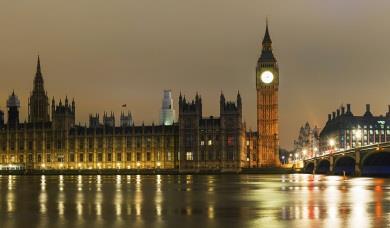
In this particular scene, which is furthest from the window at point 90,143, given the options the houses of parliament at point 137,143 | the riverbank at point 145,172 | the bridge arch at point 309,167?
the bridge arch at point 309,167

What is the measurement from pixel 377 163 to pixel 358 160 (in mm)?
41086

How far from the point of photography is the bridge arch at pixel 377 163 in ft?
424

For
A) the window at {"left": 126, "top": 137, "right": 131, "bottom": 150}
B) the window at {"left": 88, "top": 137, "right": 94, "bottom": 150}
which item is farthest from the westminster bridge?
the window at {"left": 88, "top": 137, "right": 94, "bottom": 150}

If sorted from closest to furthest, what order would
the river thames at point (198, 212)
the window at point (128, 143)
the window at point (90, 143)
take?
the river thames at point (198, 212), the window at point (128, 143), the window at point (90, 143)

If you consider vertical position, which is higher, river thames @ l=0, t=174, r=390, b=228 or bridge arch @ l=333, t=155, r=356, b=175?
river thames @ l=0, t=174, r=390, b=228

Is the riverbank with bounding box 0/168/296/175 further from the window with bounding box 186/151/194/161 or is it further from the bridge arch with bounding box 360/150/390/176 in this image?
the bridge arch with bounding box 360/150/390/176

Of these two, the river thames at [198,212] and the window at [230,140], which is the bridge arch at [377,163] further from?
the river thames at [198,212]

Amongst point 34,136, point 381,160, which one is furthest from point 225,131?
point 34,136

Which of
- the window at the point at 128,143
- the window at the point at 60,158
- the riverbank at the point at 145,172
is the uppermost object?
the window at the point at 128,143

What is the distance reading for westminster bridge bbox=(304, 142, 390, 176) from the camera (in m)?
122

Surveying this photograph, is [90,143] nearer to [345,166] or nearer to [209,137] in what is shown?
[209,137]

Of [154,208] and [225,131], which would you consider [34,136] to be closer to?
[225,131]

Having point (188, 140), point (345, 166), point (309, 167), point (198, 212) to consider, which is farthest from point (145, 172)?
point (198, 212)

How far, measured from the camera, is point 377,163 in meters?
165
